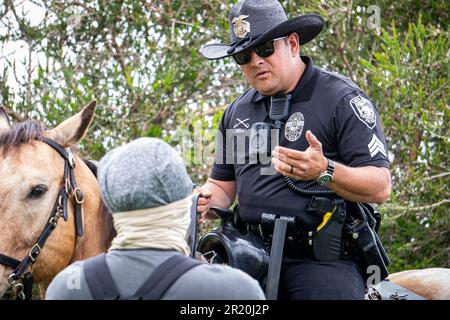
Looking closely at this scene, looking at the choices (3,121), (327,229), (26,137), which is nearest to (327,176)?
(327,229)

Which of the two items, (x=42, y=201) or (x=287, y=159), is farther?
(x=42, y=201)

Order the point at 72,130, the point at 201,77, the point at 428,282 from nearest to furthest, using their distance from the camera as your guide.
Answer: the point at 72,130 < the point at 428,282 < the point at 201,77

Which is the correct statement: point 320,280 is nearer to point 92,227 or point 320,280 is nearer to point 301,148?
point 301,148

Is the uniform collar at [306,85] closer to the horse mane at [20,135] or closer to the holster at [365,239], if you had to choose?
the holster at [365,239]

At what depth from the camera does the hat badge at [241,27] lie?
3975 mm

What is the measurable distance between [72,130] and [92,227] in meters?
0.47

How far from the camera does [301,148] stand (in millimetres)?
3762

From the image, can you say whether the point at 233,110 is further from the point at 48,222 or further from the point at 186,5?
the point at 186,5

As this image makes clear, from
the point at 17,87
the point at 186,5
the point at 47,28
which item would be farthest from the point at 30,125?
the point at 186,5

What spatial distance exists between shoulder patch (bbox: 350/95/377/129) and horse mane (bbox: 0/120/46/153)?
57.7 inches

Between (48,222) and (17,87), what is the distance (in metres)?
4.35

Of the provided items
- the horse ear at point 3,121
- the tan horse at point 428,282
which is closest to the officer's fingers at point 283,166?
the horse ear at point 3,121

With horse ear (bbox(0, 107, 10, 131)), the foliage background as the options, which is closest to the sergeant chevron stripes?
horse ear (bbox(0, 107, 10, 131))
